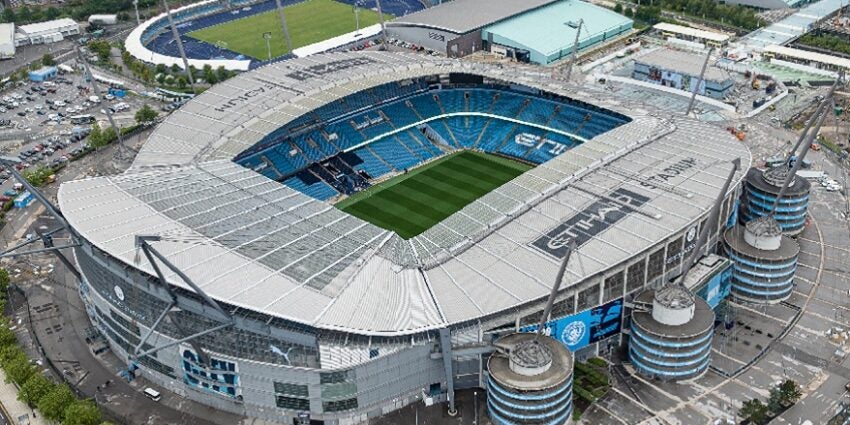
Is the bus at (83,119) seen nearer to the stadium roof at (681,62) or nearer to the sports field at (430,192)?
the sports field at (430,192)

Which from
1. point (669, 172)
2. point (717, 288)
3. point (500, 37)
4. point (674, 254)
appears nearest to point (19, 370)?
point (674, 254)

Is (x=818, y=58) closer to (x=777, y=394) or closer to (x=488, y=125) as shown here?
(x=488, y=125)

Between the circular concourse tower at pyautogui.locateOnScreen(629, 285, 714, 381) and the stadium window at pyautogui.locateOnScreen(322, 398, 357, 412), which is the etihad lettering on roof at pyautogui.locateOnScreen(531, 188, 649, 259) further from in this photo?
the stadium window at pyautogui.locateOnScreen(322, 398, 357, 412)

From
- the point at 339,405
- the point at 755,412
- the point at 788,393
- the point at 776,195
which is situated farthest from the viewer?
the point at 776,195

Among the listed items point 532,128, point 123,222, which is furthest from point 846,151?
point 123,222

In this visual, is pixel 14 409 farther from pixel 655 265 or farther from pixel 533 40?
pixel 533 40

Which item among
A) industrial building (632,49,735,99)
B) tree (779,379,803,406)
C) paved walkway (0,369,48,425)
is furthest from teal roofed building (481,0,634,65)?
paved walkway (0,369,48,425)
